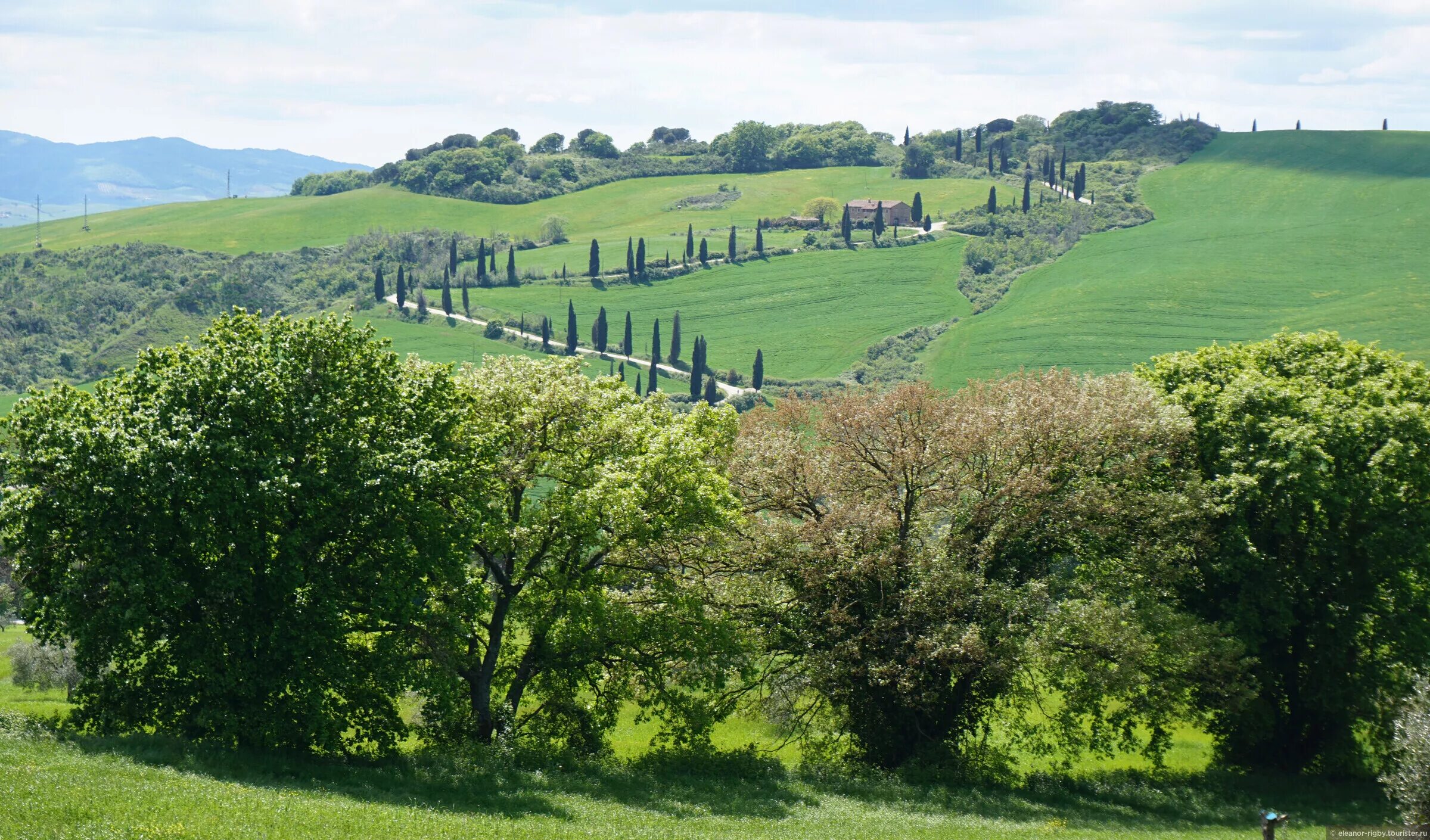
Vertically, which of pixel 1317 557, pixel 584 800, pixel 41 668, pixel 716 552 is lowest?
pixel 41 668

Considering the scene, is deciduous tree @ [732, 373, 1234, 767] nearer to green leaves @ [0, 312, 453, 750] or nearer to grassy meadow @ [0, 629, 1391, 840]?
grassy meadow @ [0, 629, 1391, 840]

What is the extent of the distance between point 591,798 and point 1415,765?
19511mm

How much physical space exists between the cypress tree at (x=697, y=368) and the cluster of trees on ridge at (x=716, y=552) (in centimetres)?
12878

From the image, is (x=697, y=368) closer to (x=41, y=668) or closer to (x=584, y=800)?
(x=41, y=668)

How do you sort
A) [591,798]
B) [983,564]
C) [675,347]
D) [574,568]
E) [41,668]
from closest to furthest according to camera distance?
[591,798] < [574,568] < [983,564] < [41,668] < [675,347]

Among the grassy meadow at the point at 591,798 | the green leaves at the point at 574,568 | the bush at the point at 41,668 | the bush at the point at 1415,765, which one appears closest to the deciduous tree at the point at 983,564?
the grassy meadow at the point at 591,798

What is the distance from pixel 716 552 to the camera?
39031 mm

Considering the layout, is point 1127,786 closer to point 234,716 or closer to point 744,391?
point 234,716

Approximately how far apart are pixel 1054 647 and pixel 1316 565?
11.0 metres

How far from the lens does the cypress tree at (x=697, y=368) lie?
174 m

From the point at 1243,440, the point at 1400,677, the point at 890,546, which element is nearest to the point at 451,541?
the point at 890,546

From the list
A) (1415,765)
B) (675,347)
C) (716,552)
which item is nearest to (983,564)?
(716,552)

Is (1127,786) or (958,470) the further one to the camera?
(958,470)

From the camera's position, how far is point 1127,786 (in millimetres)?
35688
